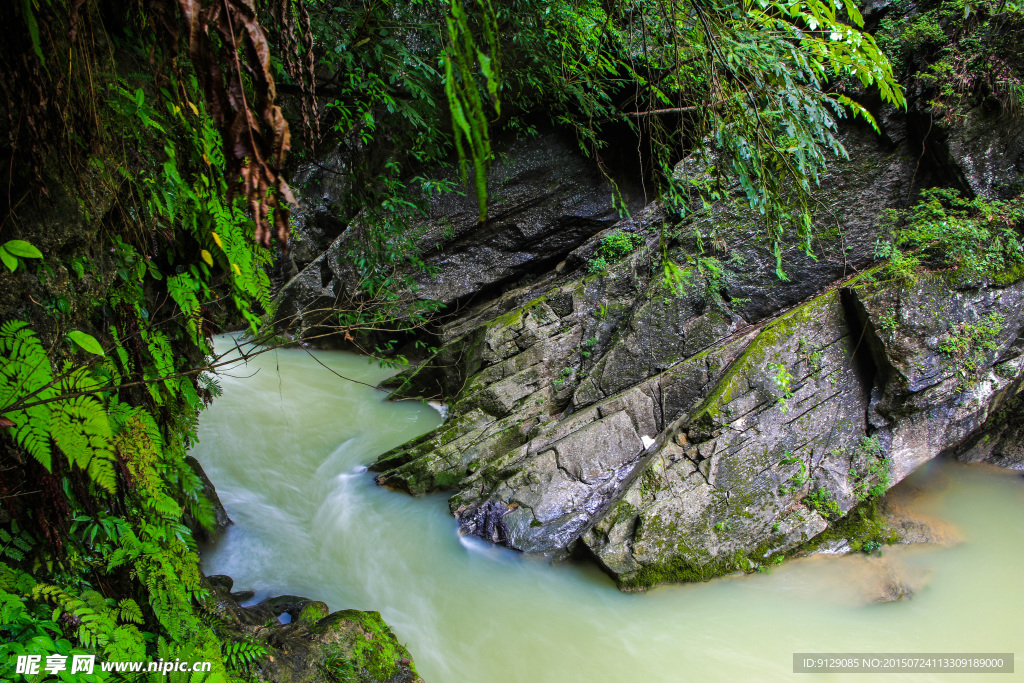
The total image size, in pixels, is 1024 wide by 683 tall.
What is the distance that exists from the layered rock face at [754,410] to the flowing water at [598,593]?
11.0 inches

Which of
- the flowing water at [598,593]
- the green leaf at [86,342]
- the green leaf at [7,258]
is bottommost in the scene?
the flowing water at [598,593]

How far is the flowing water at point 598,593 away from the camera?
4.08 metres

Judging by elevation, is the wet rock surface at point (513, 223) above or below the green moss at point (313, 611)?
above

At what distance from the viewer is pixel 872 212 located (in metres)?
5.89

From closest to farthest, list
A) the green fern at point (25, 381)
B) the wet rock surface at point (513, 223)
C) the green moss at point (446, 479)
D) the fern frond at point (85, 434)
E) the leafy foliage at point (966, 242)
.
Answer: the green fern at point (25, 381), the fern frond at point (85, 434), the leafy foliage at point (966, 242), the green moss at point (446, 479), the wet rock surface at point (513, 223)

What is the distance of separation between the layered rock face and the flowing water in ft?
0.92

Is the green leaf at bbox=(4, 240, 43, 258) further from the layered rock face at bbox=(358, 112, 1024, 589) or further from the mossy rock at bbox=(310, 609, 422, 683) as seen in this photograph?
the layered rock face at bbox=(358, 112, 1024, 589)

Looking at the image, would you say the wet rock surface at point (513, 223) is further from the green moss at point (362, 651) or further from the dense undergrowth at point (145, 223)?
the green moss at point (362, 651)

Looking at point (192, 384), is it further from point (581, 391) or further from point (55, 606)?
point (581, 391)

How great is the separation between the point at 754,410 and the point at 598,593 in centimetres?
231

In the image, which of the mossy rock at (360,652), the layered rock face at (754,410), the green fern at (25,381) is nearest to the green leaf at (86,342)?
the green fern at (25,381)

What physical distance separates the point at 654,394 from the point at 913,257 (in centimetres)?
293

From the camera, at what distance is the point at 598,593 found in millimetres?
4621

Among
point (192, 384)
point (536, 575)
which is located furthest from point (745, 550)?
point (192, 384)
